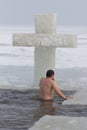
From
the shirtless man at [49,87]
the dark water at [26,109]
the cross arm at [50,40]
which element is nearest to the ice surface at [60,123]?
the dark water at [26,109]

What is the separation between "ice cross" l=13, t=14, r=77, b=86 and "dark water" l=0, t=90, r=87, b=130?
161cm

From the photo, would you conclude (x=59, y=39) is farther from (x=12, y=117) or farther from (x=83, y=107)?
(x=12, y=117)

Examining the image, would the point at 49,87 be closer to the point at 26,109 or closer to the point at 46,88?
the point at 46,88

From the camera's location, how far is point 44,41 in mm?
10242

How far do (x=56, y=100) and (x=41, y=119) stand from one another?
6.60ft

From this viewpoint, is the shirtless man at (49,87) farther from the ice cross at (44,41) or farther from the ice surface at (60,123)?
the ice cross at (44,41)

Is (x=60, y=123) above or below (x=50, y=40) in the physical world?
below

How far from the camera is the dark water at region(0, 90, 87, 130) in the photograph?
254 inches

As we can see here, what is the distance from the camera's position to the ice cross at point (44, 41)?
33.4 ft

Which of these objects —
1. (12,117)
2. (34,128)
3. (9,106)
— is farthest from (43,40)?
(34,128)

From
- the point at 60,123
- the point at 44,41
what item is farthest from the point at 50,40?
the point at 60,123

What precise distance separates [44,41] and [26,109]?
123 inches

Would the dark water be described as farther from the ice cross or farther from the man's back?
the ice cross

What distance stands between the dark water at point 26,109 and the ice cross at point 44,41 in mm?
1614
